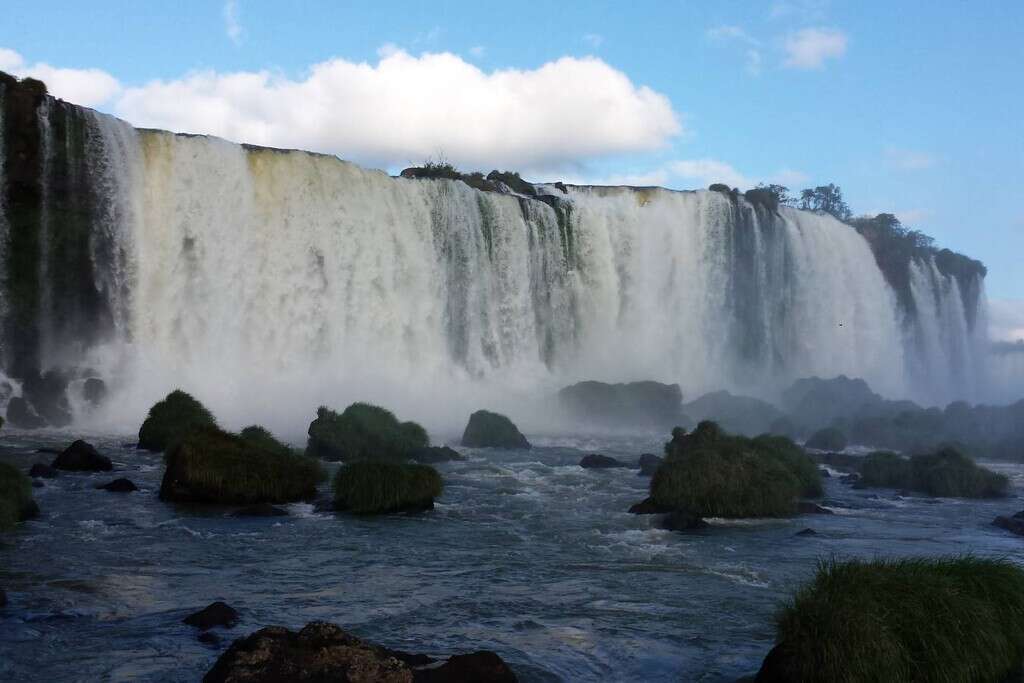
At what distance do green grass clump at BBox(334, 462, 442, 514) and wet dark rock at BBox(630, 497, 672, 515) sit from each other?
3178mm

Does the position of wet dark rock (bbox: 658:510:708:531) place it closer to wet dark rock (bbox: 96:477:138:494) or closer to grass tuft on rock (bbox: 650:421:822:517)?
grass tuft on rock (bbox: 650:421:822:517)

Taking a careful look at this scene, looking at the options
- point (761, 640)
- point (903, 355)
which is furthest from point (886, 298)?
point (761, 640)

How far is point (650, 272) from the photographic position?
4894 centimetres

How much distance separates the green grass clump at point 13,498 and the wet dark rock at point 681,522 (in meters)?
8.98

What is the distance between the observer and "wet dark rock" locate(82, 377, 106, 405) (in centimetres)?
2961

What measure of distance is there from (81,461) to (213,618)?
11.2 metres

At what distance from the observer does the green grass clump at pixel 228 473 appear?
16094mm

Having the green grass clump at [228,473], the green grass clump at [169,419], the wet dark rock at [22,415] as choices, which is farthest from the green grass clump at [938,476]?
the wet dark rock at [22,415]

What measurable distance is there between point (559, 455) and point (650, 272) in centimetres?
2350

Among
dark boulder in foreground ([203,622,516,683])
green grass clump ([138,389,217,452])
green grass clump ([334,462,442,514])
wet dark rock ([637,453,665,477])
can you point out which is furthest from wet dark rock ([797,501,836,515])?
green grass clump ([138,389,217,452])

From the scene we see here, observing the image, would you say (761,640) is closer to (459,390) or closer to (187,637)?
(187,637)

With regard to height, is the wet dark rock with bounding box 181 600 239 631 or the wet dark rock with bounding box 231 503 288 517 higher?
the wet dark rock with bounding box 231 503 288 517

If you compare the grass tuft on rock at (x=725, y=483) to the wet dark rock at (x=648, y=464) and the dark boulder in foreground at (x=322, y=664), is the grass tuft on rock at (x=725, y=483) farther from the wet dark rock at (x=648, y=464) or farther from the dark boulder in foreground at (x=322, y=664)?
the dark boulder in foreground at (x=322, y=664)

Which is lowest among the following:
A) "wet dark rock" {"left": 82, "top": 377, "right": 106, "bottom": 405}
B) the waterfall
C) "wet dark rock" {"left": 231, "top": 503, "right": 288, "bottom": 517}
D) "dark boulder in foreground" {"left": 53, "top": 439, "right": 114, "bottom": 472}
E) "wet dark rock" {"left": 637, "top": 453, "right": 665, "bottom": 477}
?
"wet dark rock" {"left": 231, "top": 503, "right": 288, "bottom": 517}
